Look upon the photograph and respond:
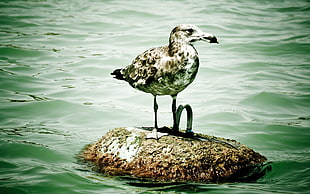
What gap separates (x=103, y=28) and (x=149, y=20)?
97.4 inches

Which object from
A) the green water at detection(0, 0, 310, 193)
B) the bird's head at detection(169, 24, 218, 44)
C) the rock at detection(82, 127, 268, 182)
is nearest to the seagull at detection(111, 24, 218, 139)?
the bird's head at detection(169, 24, 218, 44)

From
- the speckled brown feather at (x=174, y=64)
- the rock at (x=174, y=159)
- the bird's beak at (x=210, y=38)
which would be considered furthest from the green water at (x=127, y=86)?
the bird's beak at (x=210, y=38)

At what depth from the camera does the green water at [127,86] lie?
23.3ft

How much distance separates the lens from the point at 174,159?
247 inches

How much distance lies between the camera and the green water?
7102 millimetres

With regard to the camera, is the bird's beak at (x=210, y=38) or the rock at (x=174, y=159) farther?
the rock at (x=174, y=159)

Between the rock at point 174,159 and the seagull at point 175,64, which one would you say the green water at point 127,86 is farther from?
the seagull at point 175,64

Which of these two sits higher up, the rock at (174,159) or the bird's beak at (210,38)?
the bird's beak at (210,38)

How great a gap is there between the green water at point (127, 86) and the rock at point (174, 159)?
0.58ft

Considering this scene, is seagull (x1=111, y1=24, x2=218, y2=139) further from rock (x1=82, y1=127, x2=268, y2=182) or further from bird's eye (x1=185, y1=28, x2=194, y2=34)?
rock (x1=82, y1=127, x2=268, y2=182)

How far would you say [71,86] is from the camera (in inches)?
480

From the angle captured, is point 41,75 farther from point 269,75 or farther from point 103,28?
point 269,75

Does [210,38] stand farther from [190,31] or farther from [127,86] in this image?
[127,86]

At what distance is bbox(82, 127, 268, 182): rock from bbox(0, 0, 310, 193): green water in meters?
0.18
